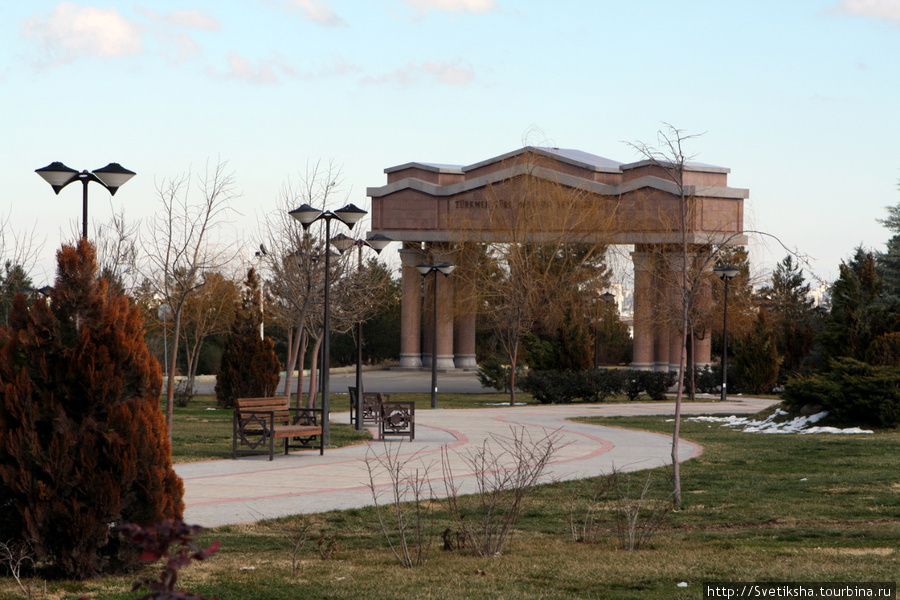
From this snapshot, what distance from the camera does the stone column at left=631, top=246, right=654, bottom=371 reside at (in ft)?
140

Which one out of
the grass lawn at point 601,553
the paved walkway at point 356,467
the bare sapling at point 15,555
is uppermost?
the bare sapling at point 15,555

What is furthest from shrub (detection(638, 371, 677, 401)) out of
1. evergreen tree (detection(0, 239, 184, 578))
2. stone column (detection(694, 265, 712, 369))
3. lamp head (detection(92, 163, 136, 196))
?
evergreen tree (detection(0, 239, 184, 578))

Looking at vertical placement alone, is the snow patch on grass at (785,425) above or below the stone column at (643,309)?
below

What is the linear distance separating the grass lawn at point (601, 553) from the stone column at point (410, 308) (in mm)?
37944

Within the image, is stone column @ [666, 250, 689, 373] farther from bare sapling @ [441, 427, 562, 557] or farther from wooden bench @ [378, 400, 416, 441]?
bare sapling @ [441, 427, 562, 557]

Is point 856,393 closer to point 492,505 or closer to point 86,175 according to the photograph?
point 492,505

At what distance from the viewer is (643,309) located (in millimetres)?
43031

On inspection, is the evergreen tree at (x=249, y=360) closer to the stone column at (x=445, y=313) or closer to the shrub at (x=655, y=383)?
the shrub at (x=655, y=383)

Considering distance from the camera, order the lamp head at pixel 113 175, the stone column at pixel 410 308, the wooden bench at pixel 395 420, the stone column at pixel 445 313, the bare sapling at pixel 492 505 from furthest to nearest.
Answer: the stone column at pixel 410 308 < the stone column at pixel 445 313 < the wooden bench at pixel 395 420 < the lamp head at pixel 113 175 < the bare sapling at pixel 492 505

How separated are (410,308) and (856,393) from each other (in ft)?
108

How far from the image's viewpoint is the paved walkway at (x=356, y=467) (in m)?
9.59

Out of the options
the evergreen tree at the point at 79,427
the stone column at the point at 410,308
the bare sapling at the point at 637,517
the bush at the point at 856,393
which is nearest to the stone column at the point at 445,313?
the stone column at the point at 410,308

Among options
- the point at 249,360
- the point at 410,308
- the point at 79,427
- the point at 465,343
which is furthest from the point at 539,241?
the point at 79,427

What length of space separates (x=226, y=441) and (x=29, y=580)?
10003 millimetres
